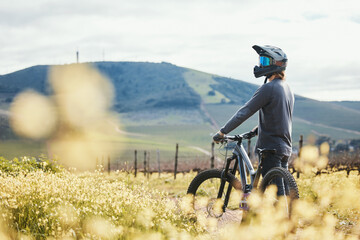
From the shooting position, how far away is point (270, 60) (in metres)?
4.98

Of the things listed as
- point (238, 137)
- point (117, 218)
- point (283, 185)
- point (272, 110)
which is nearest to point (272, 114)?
point (272, 110)

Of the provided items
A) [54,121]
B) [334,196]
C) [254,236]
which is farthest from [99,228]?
[54,121]

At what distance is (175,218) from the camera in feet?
17.3

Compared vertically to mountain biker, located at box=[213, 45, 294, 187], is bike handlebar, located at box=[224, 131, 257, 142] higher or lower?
lower

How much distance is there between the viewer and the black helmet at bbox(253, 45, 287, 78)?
4.95 metres

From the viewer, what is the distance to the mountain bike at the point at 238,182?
452 centimetres

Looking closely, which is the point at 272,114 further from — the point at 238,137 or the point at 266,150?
the point at 238,137

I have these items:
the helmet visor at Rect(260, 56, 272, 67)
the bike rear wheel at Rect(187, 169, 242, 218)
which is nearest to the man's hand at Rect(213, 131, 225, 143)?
the bike rear wheel at Rect(187, 169, 242, 218)

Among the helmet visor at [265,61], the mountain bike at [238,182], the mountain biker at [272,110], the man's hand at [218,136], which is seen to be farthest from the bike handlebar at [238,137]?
the helmet visor at [265,61]

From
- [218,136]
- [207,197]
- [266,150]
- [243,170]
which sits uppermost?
[218,136]

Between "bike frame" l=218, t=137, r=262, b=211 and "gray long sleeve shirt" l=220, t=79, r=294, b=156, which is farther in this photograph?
"bike frame" l=218, t=137, r=262, b=211

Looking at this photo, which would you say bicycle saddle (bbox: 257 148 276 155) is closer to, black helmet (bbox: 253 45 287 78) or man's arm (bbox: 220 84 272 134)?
man's arm (bbox: 220 84 272 134)

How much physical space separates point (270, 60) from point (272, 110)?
591mm

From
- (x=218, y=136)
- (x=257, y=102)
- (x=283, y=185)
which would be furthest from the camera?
(x=218, y=136)
